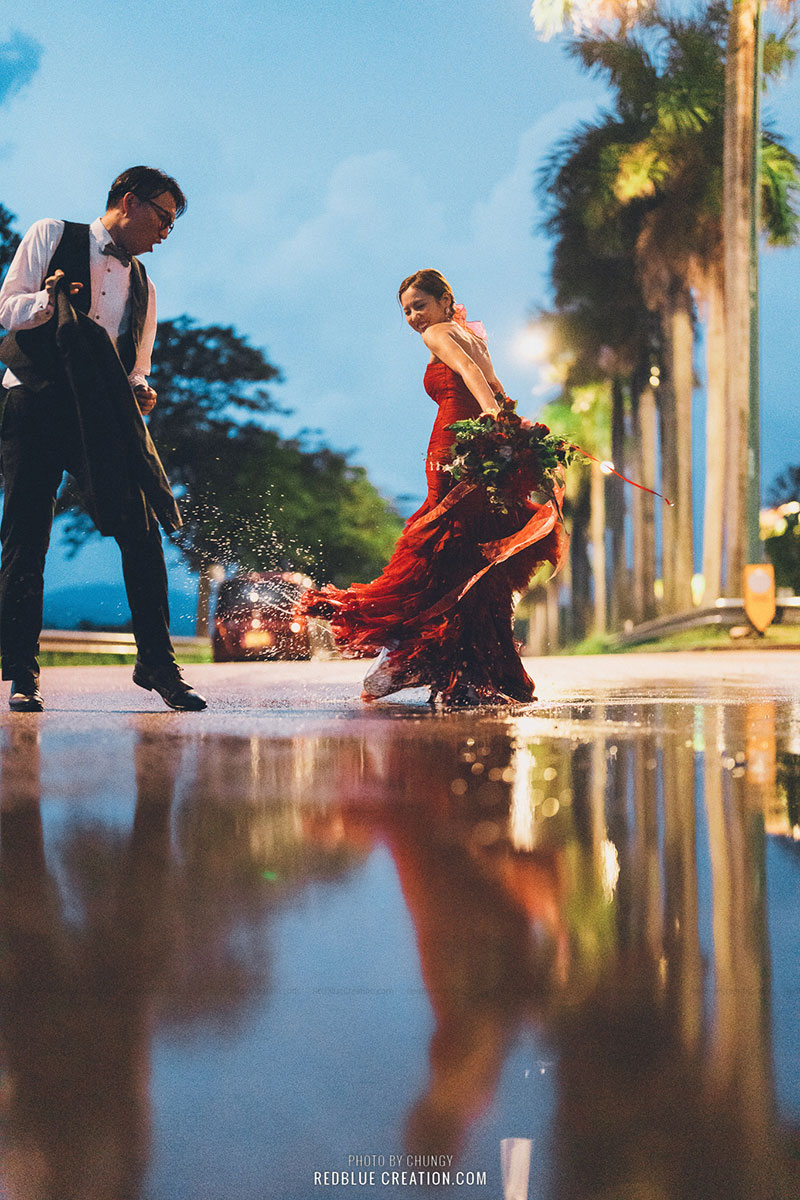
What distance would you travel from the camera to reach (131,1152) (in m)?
1.32

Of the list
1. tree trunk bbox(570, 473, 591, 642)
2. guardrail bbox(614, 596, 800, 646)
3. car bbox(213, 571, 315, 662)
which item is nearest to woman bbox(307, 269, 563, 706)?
car bbox(213, 571, 315, 662)

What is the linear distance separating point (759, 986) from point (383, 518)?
209 ft

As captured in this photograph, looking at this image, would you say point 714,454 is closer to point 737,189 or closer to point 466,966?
point 737,189

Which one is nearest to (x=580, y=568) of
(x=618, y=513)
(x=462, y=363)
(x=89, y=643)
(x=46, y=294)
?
(x=618, y=513)

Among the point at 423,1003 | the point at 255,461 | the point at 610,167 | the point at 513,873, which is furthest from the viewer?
the point at 255,461

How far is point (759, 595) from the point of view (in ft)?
62.3

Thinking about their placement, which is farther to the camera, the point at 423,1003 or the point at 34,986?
the point at 34,986

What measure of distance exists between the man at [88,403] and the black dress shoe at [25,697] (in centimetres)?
7

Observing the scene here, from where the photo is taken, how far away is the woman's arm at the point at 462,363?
22.9ft

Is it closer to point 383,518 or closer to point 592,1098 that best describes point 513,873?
point 592,1098

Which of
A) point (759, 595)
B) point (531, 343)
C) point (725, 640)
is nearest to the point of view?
point (725, 640)

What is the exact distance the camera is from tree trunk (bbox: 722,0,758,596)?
20.9 m

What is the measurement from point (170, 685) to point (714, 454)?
71.1 ft

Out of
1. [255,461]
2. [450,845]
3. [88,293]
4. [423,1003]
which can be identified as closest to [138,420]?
[88,293]
